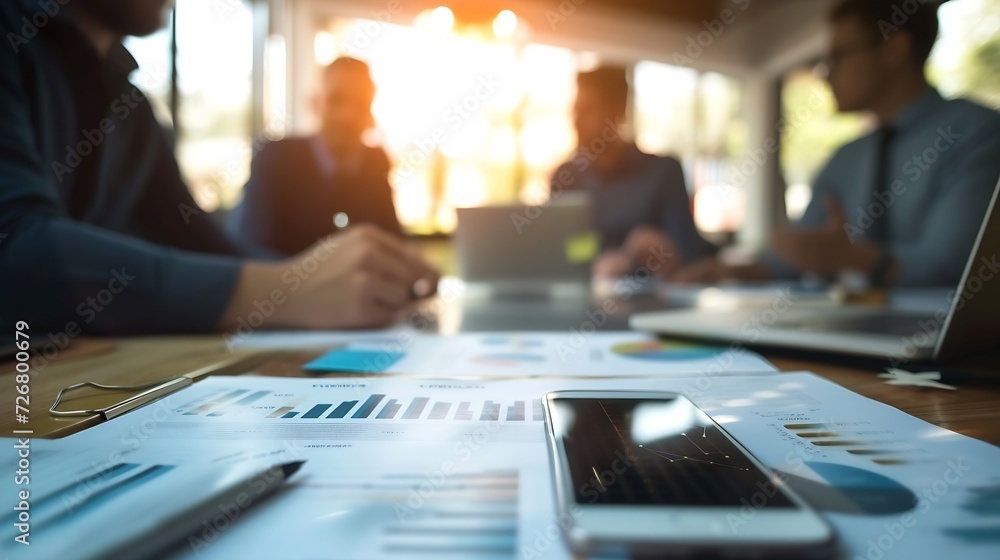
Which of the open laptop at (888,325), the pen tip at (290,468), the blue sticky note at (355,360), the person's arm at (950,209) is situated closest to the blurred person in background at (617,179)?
the person's arm at (950,209)

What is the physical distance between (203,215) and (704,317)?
2.98 ft

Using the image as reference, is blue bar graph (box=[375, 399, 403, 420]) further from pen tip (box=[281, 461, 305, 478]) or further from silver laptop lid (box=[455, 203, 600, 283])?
silver laptop lid (box=[455, 203, 600, 283])

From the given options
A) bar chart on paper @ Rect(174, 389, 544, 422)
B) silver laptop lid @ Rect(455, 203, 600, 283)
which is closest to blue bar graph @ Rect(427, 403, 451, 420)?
bar chart on paper @ Rect(174, 389, 544, 422)

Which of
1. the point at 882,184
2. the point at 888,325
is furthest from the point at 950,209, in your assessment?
the point at 888,325

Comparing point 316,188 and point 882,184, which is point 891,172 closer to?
point 882,184

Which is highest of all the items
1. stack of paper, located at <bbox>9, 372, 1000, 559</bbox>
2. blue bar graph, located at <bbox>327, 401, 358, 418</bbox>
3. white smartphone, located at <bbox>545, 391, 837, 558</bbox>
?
white smartphone, located at <bbox>545, 391, 837, 558</bbox>

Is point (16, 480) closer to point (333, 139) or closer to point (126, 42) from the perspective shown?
point (126, 42)

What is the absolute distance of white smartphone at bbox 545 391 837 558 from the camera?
0.16 meters

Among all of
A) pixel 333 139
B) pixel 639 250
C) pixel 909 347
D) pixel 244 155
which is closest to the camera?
pixel 909 347

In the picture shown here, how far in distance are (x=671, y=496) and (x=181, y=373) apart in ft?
1.26

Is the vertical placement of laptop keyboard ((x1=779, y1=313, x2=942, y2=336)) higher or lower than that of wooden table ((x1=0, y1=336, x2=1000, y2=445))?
higher

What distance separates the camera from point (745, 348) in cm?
52

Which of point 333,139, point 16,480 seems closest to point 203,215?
point 16,480

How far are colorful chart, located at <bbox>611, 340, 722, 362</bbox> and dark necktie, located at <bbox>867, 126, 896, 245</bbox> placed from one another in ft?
4.57
